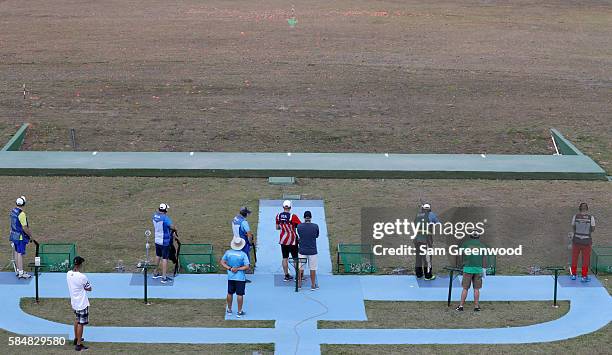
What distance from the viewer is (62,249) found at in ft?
70.7

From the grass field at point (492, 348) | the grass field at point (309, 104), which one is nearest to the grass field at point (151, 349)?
the grass field at point (309, 104)

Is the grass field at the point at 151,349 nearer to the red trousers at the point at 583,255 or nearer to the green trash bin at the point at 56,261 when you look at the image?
the green trash bin at the point at 56,261

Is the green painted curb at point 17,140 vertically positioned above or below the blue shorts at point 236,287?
above

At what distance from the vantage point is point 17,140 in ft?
100

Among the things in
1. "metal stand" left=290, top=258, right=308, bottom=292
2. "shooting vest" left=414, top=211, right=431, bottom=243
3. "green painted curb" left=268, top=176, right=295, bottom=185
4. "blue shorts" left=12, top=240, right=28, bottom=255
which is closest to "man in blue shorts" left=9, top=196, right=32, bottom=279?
"blue shorts" left=12, top=240, right=28, bottom=255

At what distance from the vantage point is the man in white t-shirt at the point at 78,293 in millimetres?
16703

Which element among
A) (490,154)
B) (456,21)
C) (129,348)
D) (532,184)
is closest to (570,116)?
(490,154)

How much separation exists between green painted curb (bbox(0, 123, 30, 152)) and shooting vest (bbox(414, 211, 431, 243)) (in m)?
13.9

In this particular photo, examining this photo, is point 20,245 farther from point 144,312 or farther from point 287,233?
point 287,233

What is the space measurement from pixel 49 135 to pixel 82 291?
51.7 ft

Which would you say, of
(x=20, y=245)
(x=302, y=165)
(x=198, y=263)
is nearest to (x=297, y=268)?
(x=198, y=263)

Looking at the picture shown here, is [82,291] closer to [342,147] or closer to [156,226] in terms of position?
[156,226]

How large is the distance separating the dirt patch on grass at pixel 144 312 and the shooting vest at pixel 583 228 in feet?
20.5

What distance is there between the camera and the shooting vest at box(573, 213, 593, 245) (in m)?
20.3
